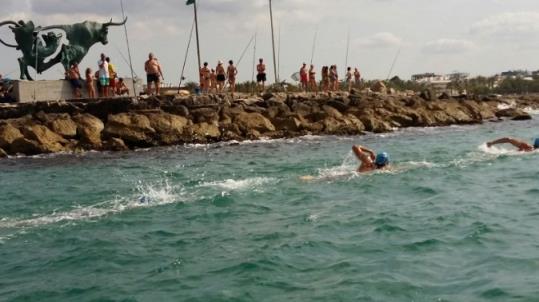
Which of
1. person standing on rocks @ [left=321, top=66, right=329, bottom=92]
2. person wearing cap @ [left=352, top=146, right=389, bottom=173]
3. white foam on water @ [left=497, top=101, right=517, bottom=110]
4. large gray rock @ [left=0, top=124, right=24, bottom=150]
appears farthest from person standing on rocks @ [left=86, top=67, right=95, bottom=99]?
white foam on water @ [left=497, top=101, right=517, bottom=110]

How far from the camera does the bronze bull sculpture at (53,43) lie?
3111 centimetres

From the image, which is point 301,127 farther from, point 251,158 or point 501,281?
point 501,281

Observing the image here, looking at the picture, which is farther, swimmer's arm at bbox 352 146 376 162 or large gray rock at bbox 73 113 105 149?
large gray rock at bbox 73 113 105 149

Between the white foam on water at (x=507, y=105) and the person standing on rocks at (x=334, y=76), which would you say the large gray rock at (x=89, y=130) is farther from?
the white foam on water at (x=507, y=105)

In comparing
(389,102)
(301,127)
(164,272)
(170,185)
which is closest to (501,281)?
(164,272)

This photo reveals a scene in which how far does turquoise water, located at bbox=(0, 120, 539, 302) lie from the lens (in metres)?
8.01

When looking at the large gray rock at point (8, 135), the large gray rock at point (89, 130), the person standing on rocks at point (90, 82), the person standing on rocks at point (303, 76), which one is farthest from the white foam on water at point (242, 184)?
the person standing on rocks at point (303, 76)

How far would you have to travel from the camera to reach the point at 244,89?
39781 millimetres

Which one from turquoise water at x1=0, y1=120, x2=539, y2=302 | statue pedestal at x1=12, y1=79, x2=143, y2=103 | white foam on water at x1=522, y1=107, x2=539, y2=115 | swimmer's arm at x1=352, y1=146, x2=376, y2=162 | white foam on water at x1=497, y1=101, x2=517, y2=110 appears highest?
statue pedestal at x1=12, y1=79, x2=143, y2=103

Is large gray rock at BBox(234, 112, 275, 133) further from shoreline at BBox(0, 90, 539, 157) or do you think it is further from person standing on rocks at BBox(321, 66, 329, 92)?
person standing on rocks at BBox(321, 66, 329, 92)

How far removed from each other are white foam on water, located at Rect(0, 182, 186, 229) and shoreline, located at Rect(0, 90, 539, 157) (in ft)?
39.5

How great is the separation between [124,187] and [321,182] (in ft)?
16.9

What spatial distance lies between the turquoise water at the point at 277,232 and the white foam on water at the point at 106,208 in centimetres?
4

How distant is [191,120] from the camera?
30.2 metres
